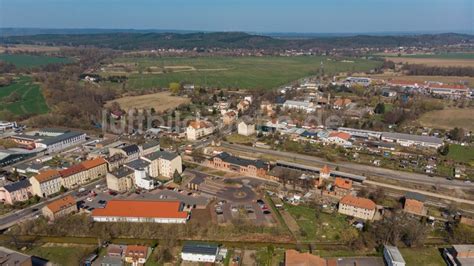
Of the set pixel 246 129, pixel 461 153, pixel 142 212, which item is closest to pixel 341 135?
pixel 246 129

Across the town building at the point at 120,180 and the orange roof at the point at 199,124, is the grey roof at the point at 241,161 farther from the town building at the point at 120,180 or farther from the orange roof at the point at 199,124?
the orange roof at the point at 199,124

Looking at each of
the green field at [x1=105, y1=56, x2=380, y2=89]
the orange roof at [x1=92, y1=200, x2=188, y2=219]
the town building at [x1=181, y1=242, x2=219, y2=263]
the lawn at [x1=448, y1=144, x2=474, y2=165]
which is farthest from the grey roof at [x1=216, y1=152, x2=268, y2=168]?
the green field at [x1=105, y1=56, x2=380, y2=89]

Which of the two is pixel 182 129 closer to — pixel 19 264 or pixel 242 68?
pixel 19 264

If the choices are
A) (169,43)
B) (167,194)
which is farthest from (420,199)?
(169,43)

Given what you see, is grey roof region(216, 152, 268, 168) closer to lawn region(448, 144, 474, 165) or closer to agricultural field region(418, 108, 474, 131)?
lawn region(448, 144, 474, 165)

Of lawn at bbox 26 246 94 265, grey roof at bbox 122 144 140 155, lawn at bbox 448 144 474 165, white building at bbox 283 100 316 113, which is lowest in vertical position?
lawn at bbox 26 246 94 265

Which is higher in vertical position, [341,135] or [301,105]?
[301,105]

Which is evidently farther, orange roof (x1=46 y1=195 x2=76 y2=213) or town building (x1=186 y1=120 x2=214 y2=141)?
town building (x1=186 y1=120 x2=214 y2=141)

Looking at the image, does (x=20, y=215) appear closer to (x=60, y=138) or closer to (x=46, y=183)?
(x=46, y=183)
